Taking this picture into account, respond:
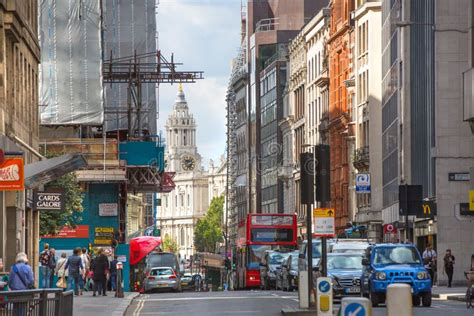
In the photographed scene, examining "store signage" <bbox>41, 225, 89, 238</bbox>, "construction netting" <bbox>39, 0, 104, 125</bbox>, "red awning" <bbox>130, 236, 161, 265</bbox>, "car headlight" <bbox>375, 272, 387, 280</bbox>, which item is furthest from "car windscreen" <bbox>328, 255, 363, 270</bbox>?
"red awning" <bbox>130, 236, 161, 265</bbox>

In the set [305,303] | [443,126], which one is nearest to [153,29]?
[443,126]

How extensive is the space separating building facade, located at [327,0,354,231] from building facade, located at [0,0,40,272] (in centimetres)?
5856

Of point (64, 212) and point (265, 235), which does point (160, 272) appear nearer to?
point (265, 235)

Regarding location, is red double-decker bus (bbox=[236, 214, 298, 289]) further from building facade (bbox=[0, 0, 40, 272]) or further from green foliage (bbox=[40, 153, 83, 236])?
building facade (bbox=[0, 0, 40, 272])

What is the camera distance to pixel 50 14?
246 ft

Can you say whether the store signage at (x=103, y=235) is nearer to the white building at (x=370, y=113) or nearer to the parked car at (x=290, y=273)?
the parked car at (x=290, y=273)

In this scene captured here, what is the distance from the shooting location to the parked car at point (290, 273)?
62003 millimetres

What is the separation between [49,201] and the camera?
1823 inches

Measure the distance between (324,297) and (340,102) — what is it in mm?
87287

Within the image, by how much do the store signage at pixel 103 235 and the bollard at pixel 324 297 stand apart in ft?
171

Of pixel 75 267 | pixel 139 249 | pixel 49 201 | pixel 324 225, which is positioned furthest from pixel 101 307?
pixel 139 249

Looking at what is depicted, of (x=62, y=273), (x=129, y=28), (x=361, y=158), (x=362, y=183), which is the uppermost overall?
(x=129, y=28)

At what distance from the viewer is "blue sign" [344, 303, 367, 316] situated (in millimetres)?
16016

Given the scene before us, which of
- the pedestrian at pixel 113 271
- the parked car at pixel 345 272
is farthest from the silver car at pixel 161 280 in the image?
the parked car at pixel 345 272
